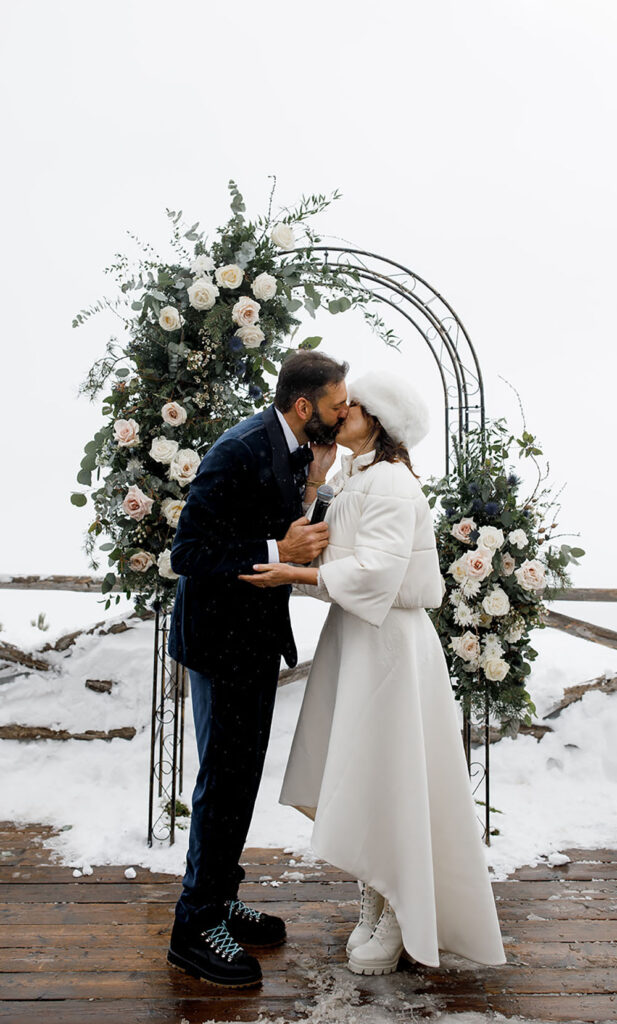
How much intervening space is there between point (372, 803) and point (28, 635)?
11.3 ft

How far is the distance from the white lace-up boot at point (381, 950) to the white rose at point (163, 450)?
1.82 metres

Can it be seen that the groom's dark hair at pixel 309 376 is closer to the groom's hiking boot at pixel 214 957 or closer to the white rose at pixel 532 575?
the white rose at pixel 532 575

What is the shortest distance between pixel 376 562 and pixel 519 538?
1.45 m

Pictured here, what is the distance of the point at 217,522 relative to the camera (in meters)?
2.63

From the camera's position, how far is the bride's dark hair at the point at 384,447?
2684 mm

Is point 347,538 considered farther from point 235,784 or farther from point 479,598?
point 479,598

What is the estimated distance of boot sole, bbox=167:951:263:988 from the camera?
2600 mm

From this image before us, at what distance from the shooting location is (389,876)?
264 centimetres

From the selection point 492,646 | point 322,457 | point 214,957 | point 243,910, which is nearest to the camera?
point 214,957

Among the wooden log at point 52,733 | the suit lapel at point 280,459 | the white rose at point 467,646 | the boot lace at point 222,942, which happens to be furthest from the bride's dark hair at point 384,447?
the wooden log at point 52,733

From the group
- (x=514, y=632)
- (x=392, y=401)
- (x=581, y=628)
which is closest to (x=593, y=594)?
(x=581, y=628)

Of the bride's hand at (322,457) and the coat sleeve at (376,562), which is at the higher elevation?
the bride's hand at (322,457)

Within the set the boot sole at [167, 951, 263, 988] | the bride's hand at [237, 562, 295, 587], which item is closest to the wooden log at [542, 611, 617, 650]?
the bride's hand at [237, 562, 295, 587]

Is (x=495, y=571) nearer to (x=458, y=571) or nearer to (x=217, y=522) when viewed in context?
(x=458, y=571)
